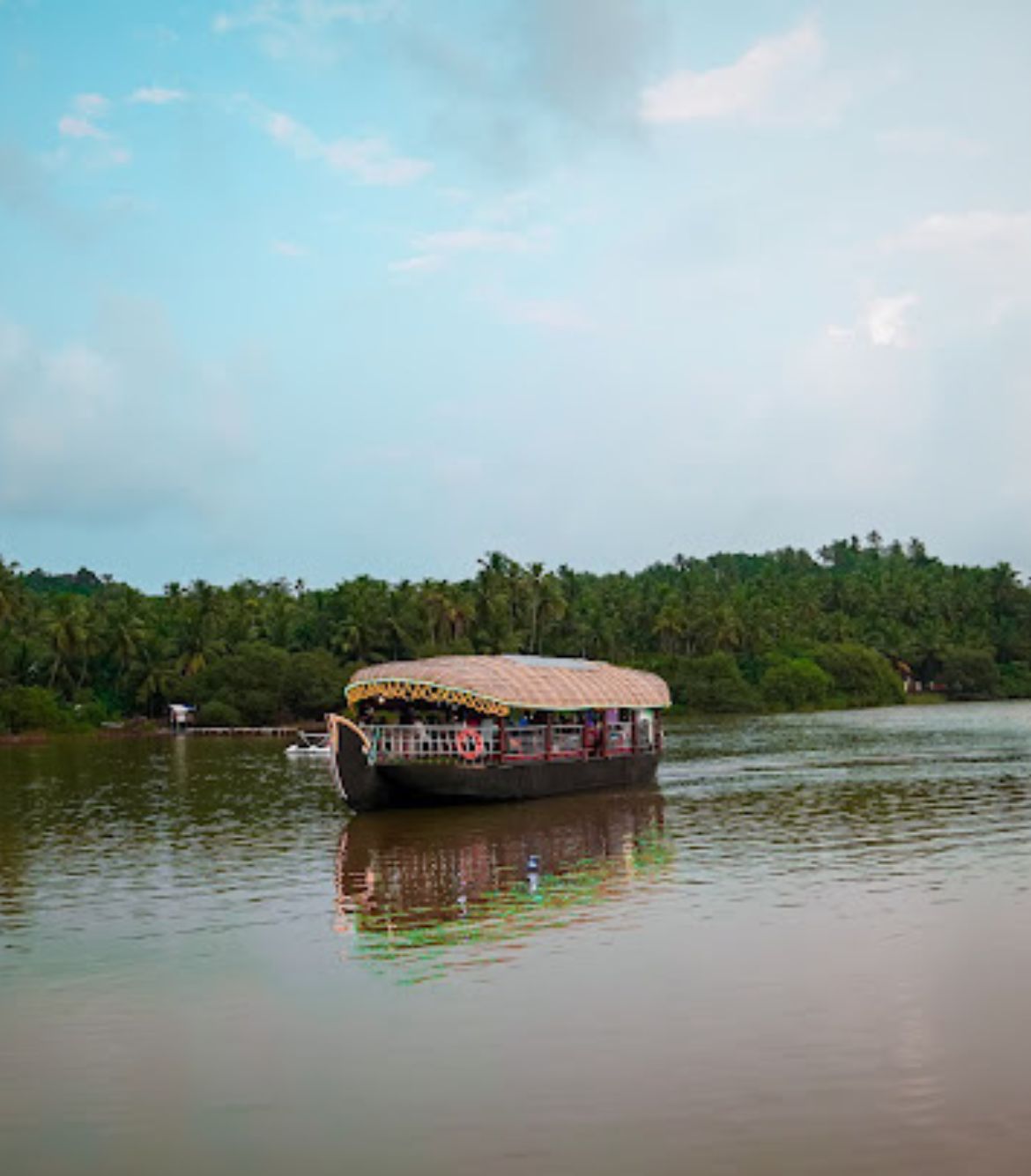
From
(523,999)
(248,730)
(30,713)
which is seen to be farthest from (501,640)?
(523,999)

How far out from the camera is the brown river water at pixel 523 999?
8.88 m

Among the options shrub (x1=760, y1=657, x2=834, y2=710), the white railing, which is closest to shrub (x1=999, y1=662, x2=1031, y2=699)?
shrub (x1=760, y1=657, x2=834, y2=710)

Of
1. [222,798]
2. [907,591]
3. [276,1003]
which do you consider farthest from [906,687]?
[276,1003]

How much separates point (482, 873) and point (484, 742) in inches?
343

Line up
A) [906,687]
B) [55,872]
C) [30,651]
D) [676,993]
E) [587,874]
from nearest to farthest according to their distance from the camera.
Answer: [676,993] < [587,874] < [55,872] < [30,651] < [906,687]

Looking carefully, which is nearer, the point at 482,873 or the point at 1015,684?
the point at 482,873

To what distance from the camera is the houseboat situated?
1060 inches

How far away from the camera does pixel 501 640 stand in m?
87.5

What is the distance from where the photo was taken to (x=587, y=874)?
19.6 meters

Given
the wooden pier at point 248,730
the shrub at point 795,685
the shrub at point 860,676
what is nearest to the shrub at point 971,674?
the shrub at point 860,676

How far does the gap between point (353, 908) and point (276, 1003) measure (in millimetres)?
4925

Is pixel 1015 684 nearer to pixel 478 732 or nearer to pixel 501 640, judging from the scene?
pixel 501 640

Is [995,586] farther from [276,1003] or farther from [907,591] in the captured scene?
[276,1003]

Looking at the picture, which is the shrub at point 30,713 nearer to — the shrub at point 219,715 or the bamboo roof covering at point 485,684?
the shrub at point 219,715
